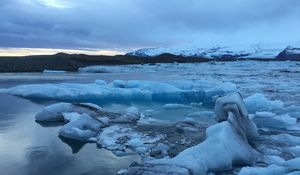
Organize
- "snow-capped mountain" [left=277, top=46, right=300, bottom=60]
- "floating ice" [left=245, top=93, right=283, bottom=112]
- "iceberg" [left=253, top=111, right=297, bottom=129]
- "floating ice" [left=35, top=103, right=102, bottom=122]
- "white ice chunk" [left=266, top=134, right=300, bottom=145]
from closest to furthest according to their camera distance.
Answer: "white ice chunk" [left=266, top=134, right=300, bottom=145] < "iceberg" [left=253, top=111, right=297, bottom=129] < "floating ice" [left=35, top=103, right=102, bottom=122] < "floating ice" [left=245, top=93, right=283, bottom=112] < "snow-capped mountain" [left=277, top=46, right=300, bottom=60]

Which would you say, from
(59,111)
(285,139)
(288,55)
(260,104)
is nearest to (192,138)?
(285,139)

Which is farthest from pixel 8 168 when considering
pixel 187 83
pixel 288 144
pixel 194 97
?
pixel 187 83

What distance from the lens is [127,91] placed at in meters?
12.3

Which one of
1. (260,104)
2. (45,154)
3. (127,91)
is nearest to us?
(45,154)

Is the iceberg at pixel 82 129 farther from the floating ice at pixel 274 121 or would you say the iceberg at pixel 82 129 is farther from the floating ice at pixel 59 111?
the floating ice at pixel 274 121

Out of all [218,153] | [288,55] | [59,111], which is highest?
[218,153]

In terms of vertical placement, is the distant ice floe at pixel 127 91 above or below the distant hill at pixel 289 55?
above

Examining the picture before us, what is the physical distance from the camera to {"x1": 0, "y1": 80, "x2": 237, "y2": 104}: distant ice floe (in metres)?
11.7

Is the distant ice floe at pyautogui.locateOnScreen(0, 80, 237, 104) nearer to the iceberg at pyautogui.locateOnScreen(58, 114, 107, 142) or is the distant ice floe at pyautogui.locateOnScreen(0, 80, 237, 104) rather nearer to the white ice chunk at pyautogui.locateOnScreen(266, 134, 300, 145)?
the iceberg at pyautogui.locateOnScreen(58, 114, 107, 142)

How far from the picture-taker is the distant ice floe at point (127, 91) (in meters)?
11.7

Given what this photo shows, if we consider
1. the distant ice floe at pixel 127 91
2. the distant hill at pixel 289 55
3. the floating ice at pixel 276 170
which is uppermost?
the floating ice at pixel 276 170

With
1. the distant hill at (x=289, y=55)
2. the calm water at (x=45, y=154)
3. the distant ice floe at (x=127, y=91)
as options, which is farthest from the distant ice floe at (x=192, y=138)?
the distant hill at (x=289, y=55)

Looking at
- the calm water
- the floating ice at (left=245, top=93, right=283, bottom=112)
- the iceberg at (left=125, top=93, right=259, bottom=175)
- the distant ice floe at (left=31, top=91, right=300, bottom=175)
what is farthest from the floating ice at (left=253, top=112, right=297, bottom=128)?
the calm water

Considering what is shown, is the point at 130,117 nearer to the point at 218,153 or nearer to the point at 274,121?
the point at 274,121
